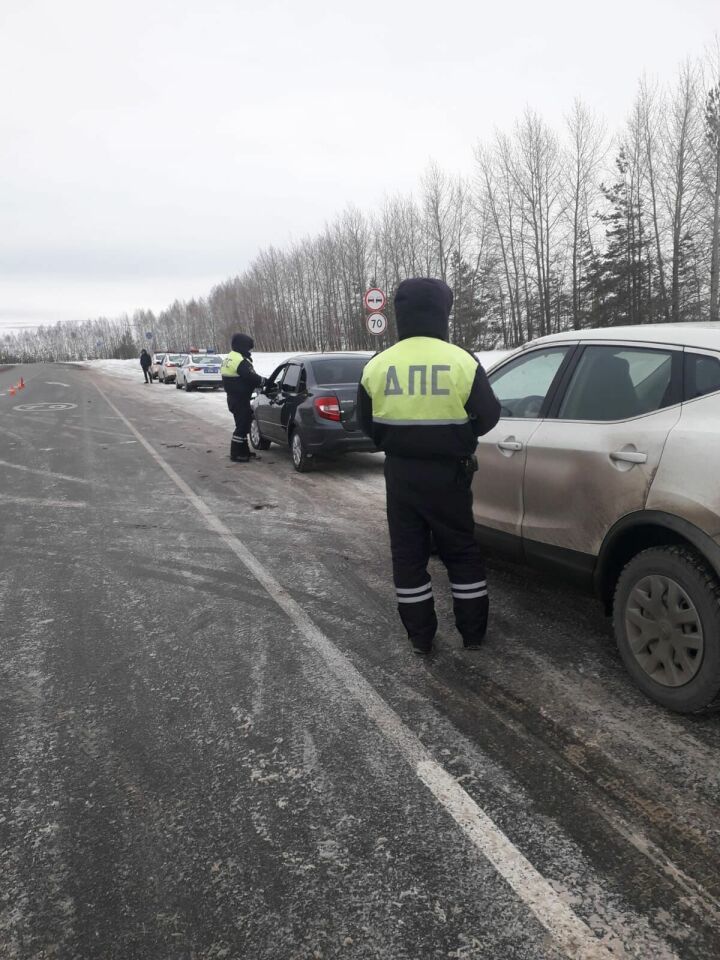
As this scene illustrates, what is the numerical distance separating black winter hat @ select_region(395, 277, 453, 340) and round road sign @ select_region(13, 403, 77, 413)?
696 inches

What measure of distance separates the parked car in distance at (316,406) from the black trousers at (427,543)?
4966 mm

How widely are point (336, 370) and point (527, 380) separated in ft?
17.4

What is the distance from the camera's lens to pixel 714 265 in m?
34.0

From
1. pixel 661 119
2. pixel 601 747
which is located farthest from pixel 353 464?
pixel 661 119

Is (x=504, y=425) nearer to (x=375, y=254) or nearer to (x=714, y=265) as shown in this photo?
(x=714, y=265)

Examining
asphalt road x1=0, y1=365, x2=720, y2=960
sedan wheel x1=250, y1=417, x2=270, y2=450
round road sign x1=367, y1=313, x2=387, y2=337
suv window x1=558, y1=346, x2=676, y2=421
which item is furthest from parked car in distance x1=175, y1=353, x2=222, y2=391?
suv window x1=558, y1=346, x2=676, y2=421

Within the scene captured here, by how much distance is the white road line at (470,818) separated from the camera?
1.82 metres

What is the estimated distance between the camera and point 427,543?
3611 mm

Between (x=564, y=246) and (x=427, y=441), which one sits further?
(x=564, y=246)

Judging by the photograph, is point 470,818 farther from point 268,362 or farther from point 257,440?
point 268,362

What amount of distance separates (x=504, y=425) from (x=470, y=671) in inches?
60.0

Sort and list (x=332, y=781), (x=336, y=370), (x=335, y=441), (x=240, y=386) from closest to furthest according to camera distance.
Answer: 1. (x=332, y=781)
2. (x=335, y=441)
3. (x=336, y=370)
4. (x=240, y=386)

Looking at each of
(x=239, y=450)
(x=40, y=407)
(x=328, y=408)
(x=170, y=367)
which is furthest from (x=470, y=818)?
(x=170, y=367)

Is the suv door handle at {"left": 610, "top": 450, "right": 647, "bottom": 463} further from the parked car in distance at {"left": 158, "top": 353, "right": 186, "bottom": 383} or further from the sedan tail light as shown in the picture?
the parked car in distance at {"left": 158, "top": 353, "right": 186, "bottom": 383}
